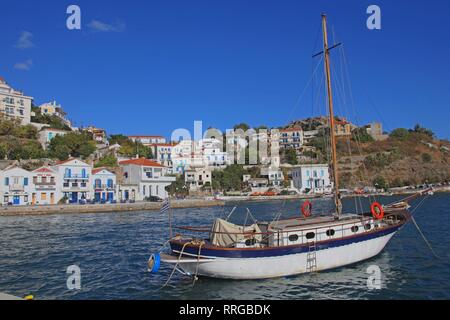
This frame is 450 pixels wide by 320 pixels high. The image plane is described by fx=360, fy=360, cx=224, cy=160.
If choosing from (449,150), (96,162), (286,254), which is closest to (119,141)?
(96,162)

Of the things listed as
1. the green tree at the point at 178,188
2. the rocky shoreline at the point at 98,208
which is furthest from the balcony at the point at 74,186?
the green tree at the point at 178,188

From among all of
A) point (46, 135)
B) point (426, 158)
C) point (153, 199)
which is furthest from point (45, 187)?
point (426, 158)

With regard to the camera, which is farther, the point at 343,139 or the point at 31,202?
the point at 343,139

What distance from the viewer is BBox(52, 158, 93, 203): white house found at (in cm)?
5958

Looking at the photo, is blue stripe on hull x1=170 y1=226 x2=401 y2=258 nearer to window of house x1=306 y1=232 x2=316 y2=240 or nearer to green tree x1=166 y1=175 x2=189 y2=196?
window of house x1=306 y1=232 x2=316 y2=240

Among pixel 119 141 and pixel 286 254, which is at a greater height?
pixel 119 141

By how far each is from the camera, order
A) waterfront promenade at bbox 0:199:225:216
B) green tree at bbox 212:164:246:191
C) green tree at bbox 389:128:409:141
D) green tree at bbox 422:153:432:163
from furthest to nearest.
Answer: green tree at bbox 389:128:409:141 → green tree at bbox 422:153:432:163 → green tree at bbox 212:164:246:191 → waterfront promenade at bbox 0:199:225:216

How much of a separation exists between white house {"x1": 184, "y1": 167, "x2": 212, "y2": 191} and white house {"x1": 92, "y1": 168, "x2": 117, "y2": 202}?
2655 cm

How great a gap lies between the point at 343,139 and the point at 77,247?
11855cm

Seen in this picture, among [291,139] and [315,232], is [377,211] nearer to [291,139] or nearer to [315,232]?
[315,232]

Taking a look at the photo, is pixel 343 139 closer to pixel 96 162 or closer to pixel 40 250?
pixel 96 162

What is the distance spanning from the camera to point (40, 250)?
917 inches

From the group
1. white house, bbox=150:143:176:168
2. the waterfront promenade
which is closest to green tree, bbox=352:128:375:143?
white house, bbox=150:143:176:168
